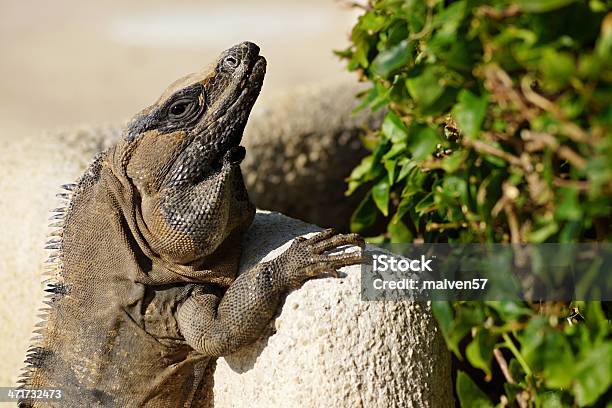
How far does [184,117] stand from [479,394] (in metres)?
1.31

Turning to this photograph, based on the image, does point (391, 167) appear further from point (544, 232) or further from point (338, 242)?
point (544, 232)

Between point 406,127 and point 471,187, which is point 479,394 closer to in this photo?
point 471,187

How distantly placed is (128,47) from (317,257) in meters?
9.38

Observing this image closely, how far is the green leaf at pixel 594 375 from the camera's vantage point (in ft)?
6.99

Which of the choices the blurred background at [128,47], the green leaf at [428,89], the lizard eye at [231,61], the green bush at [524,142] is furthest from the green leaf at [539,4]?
the blurred background at [128,47]

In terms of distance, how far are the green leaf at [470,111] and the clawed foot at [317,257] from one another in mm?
882

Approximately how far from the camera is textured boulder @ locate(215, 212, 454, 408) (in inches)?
115

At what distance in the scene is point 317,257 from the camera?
3.04 meters

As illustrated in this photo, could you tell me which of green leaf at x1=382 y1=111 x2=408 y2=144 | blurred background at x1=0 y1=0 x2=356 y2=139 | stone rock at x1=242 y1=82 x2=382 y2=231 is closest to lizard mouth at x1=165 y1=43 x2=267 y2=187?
green leaf at x1=382 y1=111 x2=408 y2=144

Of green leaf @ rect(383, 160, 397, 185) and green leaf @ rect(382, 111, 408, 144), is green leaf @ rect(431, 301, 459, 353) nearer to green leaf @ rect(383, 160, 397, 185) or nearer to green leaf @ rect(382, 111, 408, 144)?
green leaf @ rect(382, 111, 408, 144)

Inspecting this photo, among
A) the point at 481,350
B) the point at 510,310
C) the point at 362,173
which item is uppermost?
the point at 510,310

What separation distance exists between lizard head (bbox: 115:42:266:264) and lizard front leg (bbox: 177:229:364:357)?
21 centimetres

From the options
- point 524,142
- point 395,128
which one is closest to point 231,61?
point 395,128

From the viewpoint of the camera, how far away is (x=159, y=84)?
10.8 m
